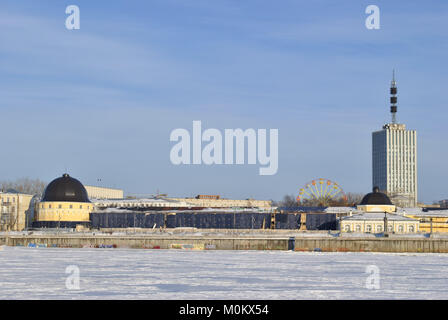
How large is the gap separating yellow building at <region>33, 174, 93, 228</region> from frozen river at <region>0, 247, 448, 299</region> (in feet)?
216

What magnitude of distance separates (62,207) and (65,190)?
2964 millimetres

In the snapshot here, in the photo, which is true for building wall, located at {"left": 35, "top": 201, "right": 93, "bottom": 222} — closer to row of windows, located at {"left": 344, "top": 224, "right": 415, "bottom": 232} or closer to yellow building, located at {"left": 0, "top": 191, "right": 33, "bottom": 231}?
yellow building, located at {"left": 0, "top": 191, "right": 33, "bottom": 231}

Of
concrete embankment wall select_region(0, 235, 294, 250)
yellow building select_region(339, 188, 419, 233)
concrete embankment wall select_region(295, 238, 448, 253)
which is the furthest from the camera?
yellow building select_region(339, 188, 419, 233)

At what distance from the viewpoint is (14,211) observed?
135m

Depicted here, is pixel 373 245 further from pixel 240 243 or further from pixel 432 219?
pixel 432 219

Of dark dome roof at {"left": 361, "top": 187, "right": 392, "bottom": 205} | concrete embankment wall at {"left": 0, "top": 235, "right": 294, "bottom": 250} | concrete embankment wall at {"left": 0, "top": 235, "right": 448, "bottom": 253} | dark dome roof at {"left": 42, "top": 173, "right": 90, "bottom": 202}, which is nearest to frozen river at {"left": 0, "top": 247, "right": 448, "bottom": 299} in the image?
concrete embankment wall at {"left": 0, "top": 235, "right": 448, "bottom": 253}

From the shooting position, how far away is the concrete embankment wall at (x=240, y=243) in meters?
89.7

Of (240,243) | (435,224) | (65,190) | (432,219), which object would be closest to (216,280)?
(240,243)

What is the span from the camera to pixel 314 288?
37.9m

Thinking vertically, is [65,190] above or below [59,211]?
above

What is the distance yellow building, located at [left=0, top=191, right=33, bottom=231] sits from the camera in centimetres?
13175

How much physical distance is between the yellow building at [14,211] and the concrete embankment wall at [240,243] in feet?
106

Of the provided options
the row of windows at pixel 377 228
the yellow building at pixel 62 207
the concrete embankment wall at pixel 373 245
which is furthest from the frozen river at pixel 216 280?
the yellow building at pixel 62 207
